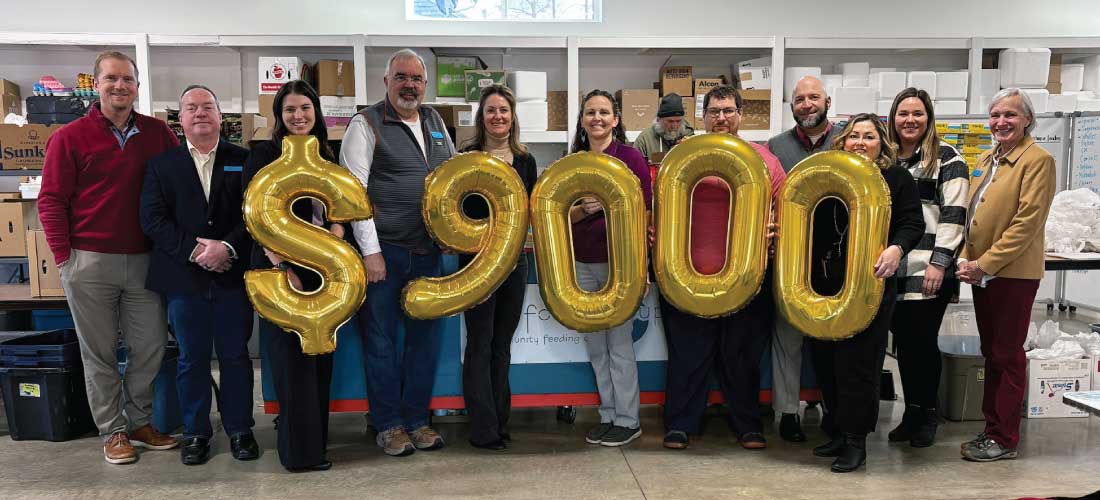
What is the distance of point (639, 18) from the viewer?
6289 millimetres

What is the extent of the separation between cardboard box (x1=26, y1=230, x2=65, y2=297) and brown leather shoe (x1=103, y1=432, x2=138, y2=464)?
827mm

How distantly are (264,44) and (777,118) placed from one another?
12.0 feet

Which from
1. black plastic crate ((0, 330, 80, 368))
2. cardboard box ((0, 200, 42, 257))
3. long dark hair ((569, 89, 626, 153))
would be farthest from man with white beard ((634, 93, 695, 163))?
cardboard box ((0, 200, 42, 257))

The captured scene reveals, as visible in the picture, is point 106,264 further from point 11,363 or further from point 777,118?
point 777,118

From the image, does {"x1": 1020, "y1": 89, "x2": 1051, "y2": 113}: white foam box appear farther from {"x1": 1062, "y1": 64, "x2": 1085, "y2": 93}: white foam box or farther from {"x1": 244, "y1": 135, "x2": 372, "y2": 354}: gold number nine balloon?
{"x1": 244, "y1": 135, "x2": 372, "y2": 354}: gold number nine balloon

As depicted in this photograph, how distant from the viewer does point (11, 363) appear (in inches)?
130

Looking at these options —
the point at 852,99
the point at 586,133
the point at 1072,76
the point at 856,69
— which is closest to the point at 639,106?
the point at 852,99

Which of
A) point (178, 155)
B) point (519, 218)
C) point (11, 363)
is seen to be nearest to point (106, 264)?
point (178, 155)

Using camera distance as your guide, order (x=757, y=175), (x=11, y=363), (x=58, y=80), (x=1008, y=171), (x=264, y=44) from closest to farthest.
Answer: (x=757, y=175), (x=1008, y=171), (x=11, y=363), (x=264, y=44), (x=58, y=80)

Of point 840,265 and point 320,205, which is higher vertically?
point 320,205

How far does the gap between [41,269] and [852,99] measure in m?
5.07

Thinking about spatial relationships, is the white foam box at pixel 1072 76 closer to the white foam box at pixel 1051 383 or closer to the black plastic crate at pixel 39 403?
the white foam box at pixel 1051 383

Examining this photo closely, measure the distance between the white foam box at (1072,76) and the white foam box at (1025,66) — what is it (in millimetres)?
239

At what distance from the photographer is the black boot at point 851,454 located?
2.84 metres
